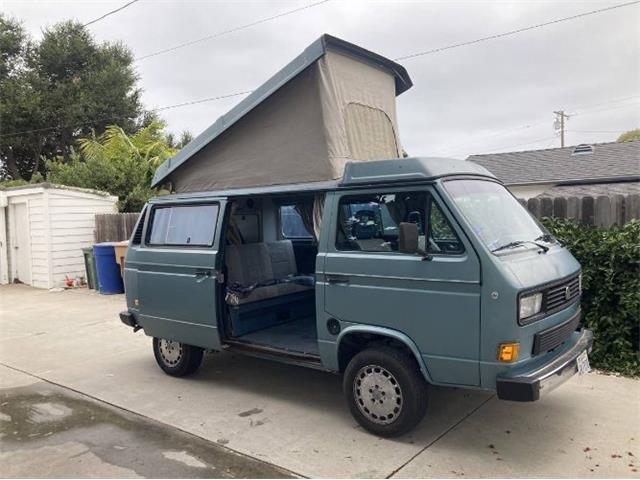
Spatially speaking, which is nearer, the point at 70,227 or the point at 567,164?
the point at 70,227

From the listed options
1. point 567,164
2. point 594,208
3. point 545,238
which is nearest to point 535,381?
point 545,238

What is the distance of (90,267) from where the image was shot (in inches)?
490

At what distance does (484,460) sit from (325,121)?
315cm

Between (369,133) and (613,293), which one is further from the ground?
(369,133)

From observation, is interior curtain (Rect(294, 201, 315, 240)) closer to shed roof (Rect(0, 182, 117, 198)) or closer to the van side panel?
the van side panel

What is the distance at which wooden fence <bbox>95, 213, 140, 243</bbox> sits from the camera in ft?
40.9

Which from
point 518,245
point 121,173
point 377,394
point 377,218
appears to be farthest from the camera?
point 121,173

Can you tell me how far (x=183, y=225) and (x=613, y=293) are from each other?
4720 millimetres

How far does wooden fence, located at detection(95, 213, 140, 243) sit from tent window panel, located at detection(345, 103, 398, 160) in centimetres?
813

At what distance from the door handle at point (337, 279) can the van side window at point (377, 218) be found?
0.81 feet

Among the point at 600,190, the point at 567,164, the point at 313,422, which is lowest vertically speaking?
the point at 313,422

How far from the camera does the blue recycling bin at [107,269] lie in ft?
38.5

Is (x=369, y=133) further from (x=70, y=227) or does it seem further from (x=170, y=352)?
(x=70, y=227)

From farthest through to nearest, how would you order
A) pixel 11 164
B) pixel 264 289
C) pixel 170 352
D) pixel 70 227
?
pixel 11 164, pixel 70 227, pixel 170 352, pixel 264 289
